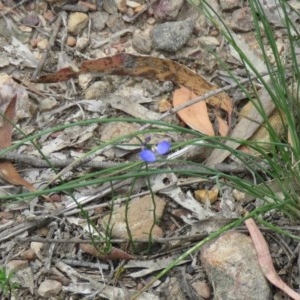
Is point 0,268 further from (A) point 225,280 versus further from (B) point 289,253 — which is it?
(B) point 289,253

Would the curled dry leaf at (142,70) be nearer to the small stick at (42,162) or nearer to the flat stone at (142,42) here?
the flat stone at (142,42)

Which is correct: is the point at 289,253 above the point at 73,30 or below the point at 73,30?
below

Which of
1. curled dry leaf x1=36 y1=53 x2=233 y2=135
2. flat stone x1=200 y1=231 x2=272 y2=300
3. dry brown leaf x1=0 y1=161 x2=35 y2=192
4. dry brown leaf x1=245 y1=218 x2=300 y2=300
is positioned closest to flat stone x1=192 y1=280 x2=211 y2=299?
flat stone x1=200 y1=231 x2=272 y2=300

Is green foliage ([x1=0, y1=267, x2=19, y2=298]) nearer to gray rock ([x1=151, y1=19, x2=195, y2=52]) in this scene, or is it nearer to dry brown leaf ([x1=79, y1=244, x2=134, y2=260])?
dry brown leaf ([x1=79, y1=244, x2=134, y2=260])

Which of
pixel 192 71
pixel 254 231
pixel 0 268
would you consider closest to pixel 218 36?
pixel 192 71

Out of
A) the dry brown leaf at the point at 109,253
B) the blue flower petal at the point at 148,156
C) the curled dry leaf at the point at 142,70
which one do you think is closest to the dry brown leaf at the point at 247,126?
the curled dry leaf at the point at 142,70

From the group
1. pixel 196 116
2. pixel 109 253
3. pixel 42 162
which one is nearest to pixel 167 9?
pixel 196 116
